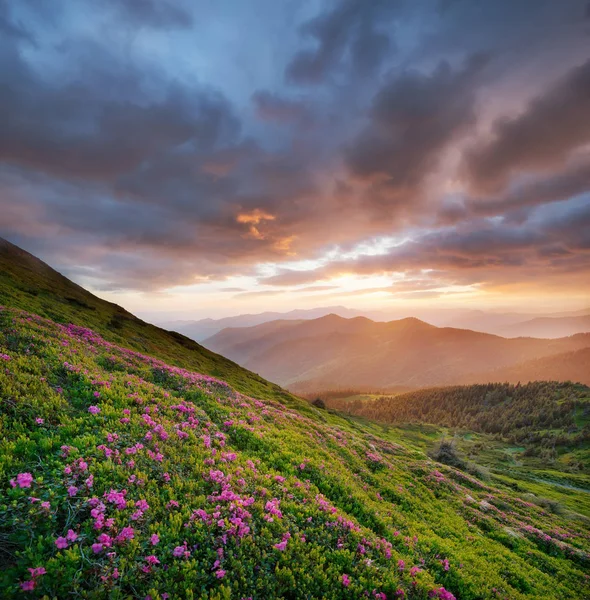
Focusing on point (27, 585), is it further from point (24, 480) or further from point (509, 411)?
point (509, 411)

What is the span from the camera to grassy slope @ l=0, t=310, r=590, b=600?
6.03 m

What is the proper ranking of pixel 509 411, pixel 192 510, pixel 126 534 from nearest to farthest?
pixel 126 534
pixel 192 510
pixel 509 411

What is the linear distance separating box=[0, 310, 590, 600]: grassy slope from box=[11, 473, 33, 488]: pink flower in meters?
0.12

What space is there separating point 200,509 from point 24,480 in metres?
4.30

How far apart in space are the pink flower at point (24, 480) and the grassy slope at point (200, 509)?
0.39 ft

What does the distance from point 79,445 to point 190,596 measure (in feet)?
18.1

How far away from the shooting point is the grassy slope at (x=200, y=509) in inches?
237

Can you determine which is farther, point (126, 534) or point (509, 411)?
point (509, 411)

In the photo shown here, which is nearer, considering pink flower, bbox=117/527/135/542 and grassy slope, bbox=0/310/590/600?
grassy slope, bbox=0/310/590/600

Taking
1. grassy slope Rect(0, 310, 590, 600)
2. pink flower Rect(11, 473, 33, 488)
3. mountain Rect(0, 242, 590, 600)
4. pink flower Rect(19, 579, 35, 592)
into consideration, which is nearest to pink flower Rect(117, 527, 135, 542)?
mountain Rect(0, 242, 590, 600)

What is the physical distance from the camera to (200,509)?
7.86m

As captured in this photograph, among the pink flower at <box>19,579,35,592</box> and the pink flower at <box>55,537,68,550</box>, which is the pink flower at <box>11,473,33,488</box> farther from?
the pink flower at <box>19,579,35,592</box>

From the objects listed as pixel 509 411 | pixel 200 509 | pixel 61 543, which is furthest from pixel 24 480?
pixel 509 411

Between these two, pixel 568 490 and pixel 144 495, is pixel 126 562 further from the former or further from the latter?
pixel 568 490
